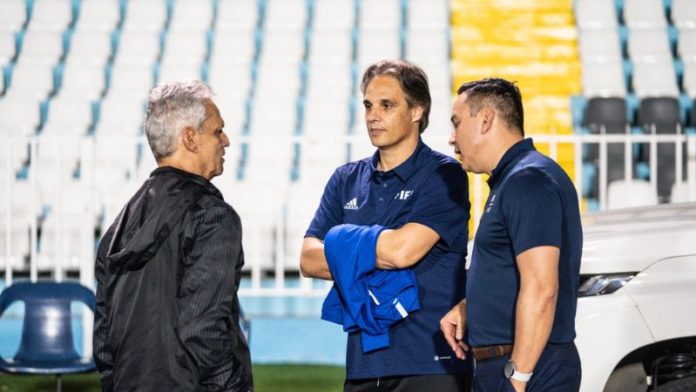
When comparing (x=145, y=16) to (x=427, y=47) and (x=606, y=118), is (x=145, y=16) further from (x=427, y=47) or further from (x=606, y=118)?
(x=606, y=118)

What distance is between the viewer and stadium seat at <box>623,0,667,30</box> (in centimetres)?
1132

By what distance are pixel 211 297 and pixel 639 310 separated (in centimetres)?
163

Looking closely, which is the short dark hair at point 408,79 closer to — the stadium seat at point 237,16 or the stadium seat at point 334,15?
the stadium seat at point 334,15

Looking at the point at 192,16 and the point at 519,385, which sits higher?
the point at 192,16

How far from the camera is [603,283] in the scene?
11.9 feet

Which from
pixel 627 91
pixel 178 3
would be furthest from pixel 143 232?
pixel 178 3

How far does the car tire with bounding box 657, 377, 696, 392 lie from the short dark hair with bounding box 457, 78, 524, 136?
122cm

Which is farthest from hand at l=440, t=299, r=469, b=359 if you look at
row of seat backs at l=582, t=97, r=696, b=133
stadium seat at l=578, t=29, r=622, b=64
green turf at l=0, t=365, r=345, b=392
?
stadium seat at l=578, t=29, r=622, b=64

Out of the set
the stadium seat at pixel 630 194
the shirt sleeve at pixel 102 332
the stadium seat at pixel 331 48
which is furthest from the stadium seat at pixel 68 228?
the shirt sleeve at pixel 102 332

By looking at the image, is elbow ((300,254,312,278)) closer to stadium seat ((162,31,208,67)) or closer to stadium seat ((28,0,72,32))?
stadium seat ((162,31,208,67))

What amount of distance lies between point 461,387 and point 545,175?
2.43ft

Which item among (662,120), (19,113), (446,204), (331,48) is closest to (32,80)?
(19,113)

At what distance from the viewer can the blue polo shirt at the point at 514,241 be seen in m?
2.69

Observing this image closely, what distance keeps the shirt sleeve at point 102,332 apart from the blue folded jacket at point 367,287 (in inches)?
27.1
